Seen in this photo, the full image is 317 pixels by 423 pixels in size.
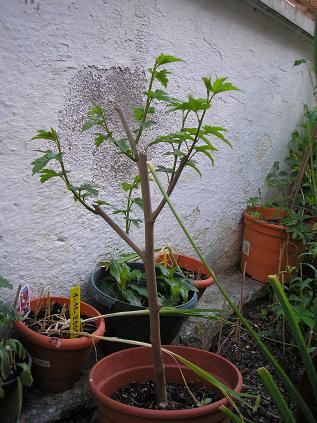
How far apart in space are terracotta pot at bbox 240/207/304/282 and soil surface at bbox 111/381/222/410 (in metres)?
1.29

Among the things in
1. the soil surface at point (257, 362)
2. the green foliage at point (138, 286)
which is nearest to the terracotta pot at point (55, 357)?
the green foliage at point (138, 286)

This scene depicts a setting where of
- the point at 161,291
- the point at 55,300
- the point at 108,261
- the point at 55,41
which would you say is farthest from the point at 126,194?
the point at 55,41

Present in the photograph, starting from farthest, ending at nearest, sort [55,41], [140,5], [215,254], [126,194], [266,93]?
[266,93] < [215,254] < [126,194] < [140,5] < [55,41]

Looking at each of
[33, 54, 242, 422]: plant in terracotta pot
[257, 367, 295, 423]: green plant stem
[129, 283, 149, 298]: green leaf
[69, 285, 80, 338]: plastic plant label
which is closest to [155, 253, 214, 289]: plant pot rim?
[129, 283, 149, 298]: green leaf

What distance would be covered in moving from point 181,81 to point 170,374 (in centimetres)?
129

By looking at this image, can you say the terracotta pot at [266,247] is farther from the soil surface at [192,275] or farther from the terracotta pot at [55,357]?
the terracotta pot at [55,357]

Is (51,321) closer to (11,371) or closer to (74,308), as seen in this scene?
(74,308)

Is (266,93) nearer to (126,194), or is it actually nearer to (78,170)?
(126,194)

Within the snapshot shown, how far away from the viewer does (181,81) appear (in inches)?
83.1

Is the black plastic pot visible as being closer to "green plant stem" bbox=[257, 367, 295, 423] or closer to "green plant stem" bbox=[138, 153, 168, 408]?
"green plant stem" bbox=[138, 153, 168, 408]

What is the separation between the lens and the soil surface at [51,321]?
1.45 meters

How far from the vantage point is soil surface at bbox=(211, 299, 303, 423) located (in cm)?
173

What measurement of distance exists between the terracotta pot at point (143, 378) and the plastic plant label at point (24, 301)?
12.4 inches

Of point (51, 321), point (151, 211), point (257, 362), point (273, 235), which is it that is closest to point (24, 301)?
point (51, 321)
